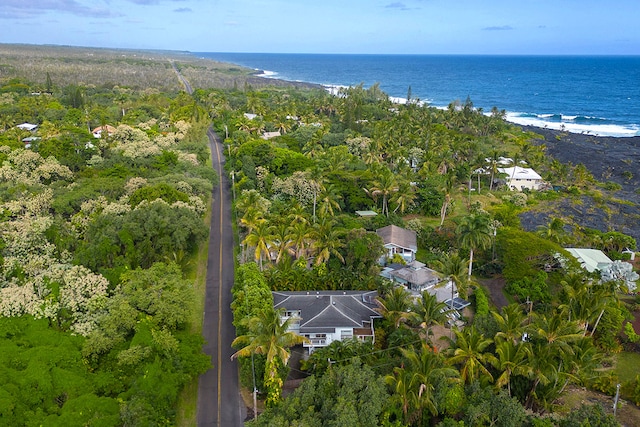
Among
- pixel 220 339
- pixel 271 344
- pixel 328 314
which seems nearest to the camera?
Answer: pixel 271 344

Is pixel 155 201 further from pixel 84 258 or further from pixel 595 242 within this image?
pixel 595 242

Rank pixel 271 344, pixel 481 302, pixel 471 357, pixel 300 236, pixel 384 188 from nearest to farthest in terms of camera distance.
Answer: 1. pixel 271 344
2. pixel 471 357
3. pixel 481 302
4. pixel 300 236
5. pixel 384 188

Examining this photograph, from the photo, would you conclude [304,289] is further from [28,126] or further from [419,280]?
[28,126]

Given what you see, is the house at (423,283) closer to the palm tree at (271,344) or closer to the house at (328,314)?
the house at (328,314)

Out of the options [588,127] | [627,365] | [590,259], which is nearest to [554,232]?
[590,259]

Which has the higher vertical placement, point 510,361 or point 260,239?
point 260,239

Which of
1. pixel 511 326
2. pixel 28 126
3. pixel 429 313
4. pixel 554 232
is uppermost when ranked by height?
pixel 28 126

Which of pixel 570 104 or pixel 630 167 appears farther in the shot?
pixel 570 104

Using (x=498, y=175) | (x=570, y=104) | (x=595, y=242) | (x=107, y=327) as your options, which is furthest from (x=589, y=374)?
(x=570, y=104)
